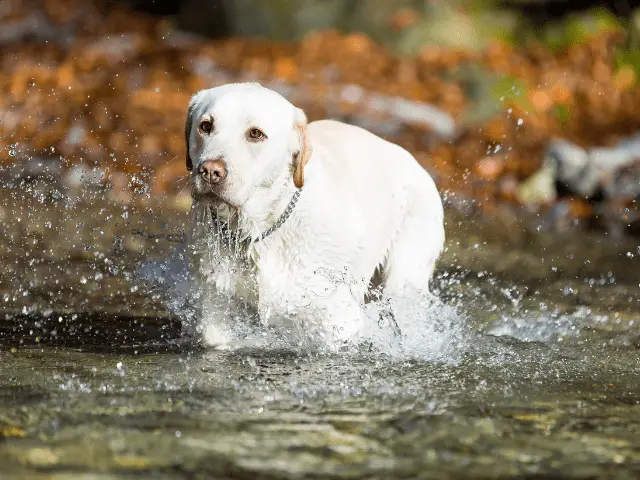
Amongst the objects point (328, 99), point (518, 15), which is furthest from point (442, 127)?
point (518, 15)

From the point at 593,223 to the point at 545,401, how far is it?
6082 mm

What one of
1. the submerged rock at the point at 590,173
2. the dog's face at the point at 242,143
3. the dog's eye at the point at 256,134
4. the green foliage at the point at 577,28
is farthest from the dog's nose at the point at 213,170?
the green foliage at the point at 577,28

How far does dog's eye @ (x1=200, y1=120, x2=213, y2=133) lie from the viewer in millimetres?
4363

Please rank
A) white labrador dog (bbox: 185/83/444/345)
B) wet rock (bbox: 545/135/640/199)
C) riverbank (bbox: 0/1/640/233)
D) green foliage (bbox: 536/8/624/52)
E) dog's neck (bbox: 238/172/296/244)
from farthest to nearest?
green foliage (bbox: 536/8/624/52)
riverbank (bbox: 0/1/640/233)
wet rock (bbox: 545/135/640/199)
dog's neck (bbox: 238/172/296/244)
white labrador dog (bbox: 185/83/444/345)

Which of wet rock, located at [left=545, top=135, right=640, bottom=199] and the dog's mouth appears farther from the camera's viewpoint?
wet rock, located at [left=545, top=135, right=640, bottom=199]

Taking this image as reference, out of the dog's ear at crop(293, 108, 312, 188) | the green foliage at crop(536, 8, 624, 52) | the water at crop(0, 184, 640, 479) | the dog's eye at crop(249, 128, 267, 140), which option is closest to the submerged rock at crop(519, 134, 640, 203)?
the water at crop(0, 184, 640, 479)

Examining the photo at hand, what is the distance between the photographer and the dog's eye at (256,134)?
433 cm

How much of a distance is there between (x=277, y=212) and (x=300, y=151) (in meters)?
0.32

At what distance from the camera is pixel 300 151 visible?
4.49m

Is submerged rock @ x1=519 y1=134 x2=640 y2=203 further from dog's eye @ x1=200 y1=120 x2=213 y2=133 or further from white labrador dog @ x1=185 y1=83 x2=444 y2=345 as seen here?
dog's eye @ x1=200 y1=120 x2=213 y2=133

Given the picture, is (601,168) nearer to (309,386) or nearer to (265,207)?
(265,207)

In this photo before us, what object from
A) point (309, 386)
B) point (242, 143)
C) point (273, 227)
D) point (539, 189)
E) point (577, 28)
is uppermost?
point (577, 28)

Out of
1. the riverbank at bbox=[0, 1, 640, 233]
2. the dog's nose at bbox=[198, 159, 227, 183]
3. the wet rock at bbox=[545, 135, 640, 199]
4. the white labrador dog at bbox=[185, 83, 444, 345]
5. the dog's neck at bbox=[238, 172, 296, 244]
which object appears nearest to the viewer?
the dog's nose at bbox=[198, 159, 227, 183]

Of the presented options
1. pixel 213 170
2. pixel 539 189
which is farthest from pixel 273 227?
pixel 539 189
